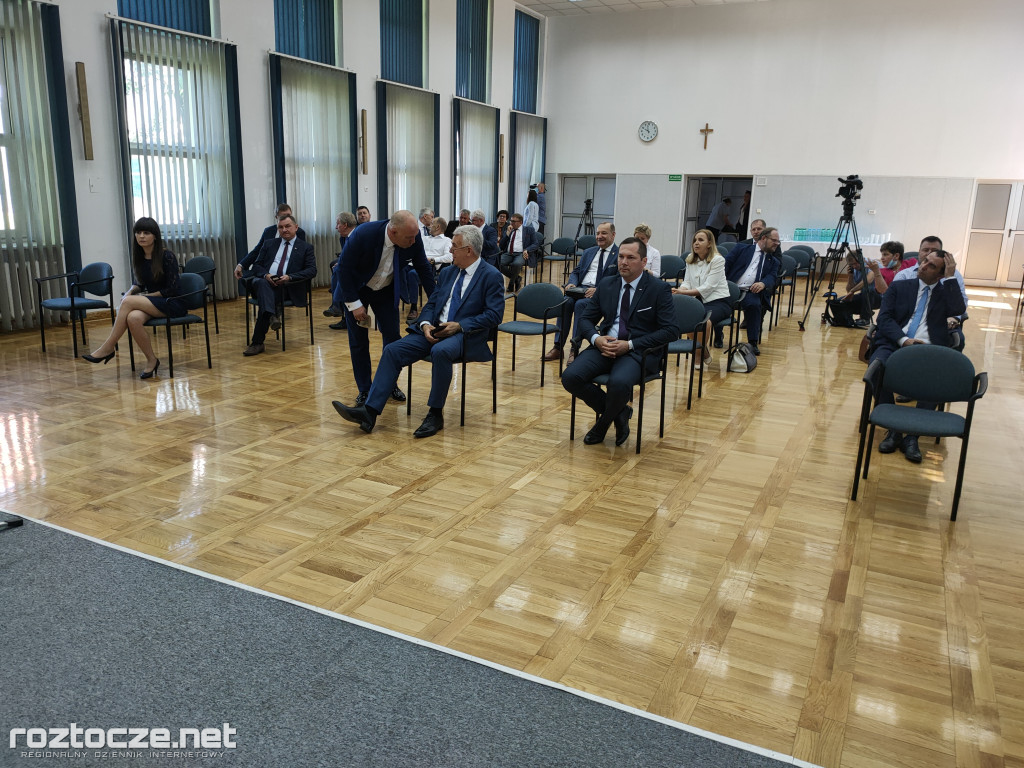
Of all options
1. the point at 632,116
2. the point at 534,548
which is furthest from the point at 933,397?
the point at 632,116

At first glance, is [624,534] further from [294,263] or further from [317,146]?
[317,146]

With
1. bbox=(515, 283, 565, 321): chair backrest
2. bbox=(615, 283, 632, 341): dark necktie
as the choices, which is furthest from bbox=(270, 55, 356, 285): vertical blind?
bbox=(615, 283, 632, 341): dark necktie

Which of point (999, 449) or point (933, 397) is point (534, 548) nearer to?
point (933, 397)

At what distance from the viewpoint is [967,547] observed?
3535mm

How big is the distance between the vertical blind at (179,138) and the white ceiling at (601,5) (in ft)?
28.8

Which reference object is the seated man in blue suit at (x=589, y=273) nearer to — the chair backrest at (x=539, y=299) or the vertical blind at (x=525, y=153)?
the chair backrest at (x=539, y=299)

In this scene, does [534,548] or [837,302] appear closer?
[534,548]

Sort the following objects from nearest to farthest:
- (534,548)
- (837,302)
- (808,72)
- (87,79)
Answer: (534,548) < (87,79) < (837,302) < (808,72)

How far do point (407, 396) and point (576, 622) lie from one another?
3171 mm

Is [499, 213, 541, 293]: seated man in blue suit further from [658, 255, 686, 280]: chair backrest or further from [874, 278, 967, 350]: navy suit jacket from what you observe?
[874, 278, 967, 350]: navy suit jacket

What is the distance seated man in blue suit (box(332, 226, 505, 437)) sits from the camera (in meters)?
4.91

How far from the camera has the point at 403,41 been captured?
12.9 metres

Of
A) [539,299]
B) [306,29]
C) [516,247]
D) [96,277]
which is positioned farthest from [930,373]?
[306,29]

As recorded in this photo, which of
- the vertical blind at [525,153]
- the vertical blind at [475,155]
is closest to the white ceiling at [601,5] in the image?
the vertical blind at [525,153]
